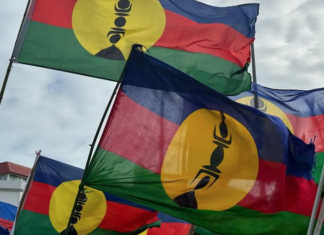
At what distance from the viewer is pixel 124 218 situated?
1292 centimetres

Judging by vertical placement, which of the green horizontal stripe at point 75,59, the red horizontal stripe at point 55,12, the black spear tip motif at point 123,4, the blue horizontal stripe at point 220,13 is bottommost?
the green horizontal stripe at point 75,59

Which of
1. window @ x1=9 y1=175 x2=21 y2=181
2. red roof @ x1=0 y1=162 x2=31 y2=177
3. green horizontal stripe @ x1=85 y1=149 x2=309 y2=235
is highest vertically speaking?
Result: red roof @ x1=0 y1=162 x2=31 y2=177

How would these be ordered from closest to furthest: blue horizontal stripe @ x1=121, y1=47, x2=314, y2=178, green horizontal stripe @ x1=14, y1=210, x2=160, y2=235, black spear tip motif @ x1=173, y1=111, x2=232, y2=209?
black spear tip motif @ x1=173, y1=111, x2=232, y2=209 < blue horizontal stripe @ x1=121, y1=47, x2=314, y2=178 < green horizontal stripe @ x1=14, y1=210, x2=160, y2=235

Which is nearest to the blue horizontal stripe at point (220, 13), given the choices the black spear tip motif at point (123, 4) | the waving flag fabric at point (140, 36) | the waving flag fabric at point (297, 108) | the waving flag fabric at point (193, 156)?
the waving flag fabric at point (140, 36)

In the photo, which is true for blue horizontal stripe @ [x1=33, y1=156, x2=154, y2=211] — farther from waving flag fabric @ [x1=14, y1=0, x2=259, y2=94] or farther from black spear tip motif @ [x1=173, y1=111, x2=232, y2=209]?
black spear tip motif @ [x1=173, y1=111, x2=232, y2=209]

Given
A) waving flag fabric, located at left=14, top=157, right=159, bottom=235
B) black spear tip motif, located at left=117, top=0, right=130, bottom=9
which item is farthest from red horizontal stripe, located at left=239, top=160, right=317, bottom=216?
black spear tip motif, located at left=117, top=0, right=130, bottom=9

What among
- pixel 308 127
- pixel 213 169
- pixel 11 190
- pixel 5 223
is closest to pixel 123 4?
pixel 213 169

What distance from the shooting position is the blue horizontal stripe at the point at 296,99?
49.8 ft

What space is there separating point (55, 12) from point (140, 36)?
1.87 m

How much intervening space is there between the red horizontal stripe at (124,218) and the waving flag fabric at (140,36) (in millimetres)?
3320

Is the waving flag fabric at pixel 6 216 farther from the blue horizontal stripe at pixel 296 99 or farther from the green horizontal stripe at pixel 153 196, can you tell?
the green horizontal stripe at pixel 153 196

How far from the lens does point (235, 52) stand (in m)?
12.6

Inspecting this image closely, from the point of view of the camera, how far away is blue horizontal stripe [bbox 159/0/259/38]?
1282 cm

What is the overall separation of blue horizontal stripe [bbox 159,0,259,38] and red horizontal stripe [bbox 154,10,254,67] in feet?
0.43
